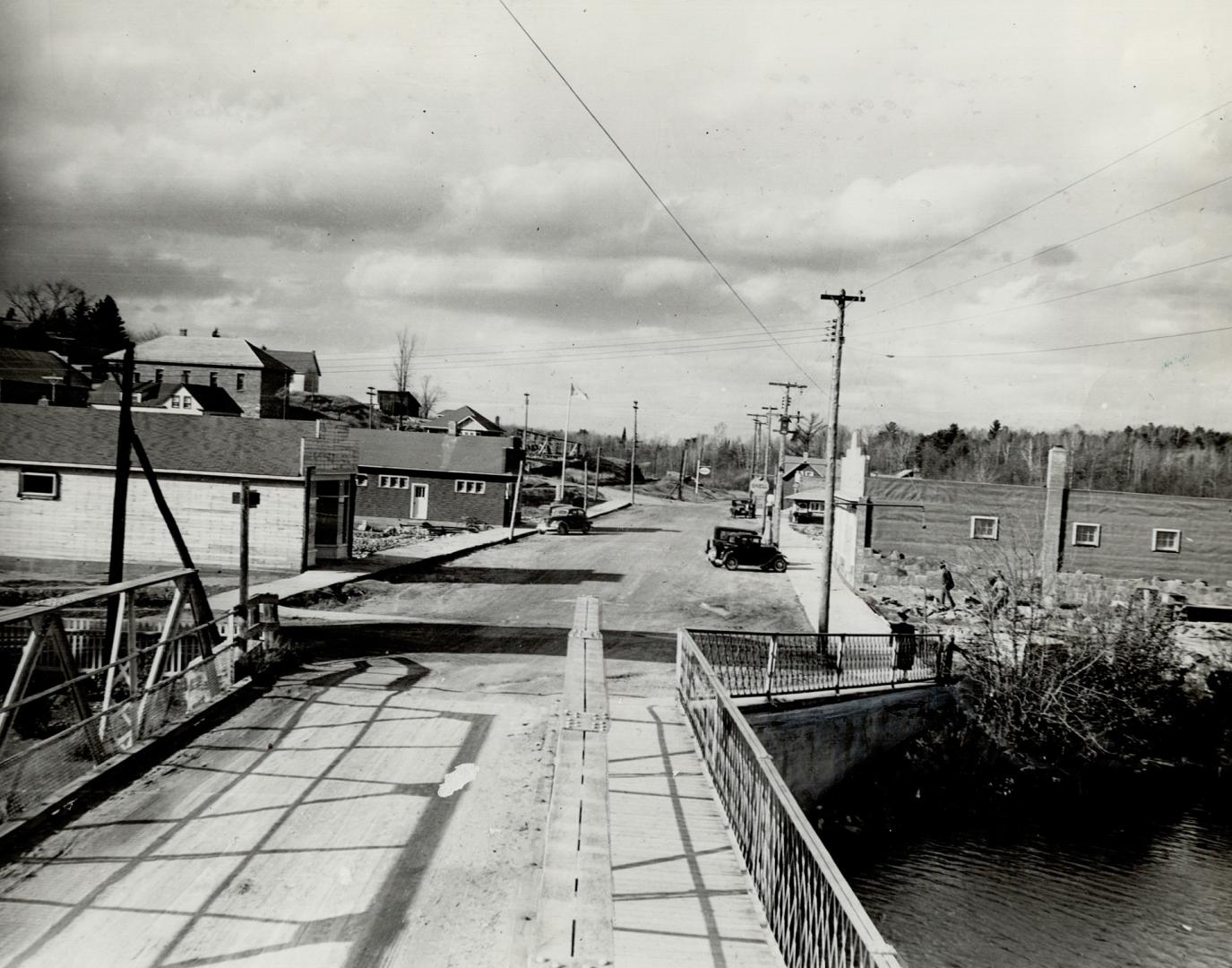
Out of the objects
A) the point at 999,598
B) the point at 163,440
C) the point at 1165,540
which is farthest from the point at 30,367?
the point at 1165,540

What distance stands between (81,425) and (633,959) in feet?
88.8

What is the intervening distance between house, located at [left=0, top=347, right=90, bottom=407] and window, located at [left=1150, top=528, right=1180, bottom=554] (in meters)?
41.2

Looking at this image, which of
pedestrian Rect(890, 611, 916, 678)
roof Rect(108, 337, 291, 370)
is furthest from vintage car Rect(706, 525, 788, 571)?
roof Rect(108, 337, 291, 370)

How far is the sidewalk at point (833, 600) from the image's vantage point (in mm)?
22516

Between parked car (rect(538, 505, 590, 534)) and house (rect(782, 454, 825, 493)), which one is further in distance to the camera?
house (rect(782, 454, 825, 493))

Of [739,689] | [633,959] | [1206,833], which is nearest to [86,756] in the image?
[633,959]

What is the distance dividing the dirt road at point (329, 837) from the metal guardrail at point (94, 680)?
56 cm

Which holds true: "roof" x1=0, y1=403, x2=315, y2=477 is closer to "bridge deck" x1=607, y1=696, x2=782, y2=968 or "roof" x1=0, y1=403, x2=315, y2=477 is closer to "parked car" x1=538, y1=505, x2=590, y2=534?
"parked car" x1=538, y1=505, x2=590, y2=534

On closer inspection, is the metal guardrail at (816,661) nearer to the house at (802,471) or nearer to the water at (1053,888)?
the water at (1053,888)

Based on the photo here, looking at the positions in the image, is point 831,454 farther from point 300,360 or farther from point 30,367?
point 300,360

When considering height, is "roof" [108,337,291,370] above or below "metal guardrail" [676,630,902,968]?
above

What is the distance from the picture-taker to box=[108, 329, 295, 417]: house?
69875 millimetres

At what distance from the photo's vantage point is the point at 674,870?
6.20 meters

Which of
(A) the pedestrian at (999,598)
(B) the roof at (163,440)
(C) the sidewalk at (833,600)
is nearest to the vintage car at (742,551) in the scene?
(C) the sidewalk at (833,600)
